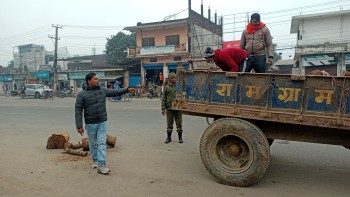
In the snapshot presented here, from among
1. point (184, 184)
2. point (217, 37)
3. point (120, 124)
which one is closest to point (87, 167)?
point (184, 184)

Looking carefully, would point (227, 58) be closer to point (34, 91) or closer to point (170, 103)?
point (170, 103)

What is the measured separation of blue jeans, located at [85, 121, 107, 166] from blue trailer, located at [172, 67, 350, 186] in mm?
1219

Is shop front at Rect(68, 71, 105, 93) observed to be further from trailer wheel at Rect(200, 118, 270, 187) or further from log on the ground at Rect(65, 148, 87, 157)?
trailer wheel at Rect(200, 118, 270, 187)

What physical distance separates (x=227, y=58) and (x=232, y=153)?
1421mm

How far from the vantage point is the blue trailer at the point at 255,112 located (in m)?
3.64

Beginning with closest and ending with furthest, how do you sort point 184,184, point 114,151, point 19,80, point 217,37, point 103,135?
point 184,184 → point 103,135 → point 114,151 → point 217,37 → point 19,80

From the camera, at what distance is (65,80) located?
134 ft

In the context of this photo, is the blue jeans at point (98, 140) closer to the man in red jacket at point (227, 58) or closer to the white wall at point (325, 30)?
the man in red jacket at point (227, 58)

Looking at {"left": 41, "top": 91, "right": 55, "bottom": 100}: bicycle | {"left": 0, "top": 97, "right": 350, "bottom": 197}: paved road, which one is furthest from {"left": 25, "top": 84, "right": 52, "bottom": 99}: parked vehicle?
{"left": 0, "top": 97, "right": 350, "bottom": 197}: paved road

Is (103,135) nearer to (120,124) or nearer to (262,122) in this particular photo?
(262,122)

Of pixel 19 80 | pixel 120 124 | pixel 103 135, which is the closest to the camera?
pixel 103 135

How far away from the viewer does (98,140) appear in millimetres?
4723

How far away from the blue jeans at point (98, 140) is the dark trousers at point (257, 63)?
2.84 m

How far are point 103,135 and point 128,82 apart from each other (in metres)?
29.4
